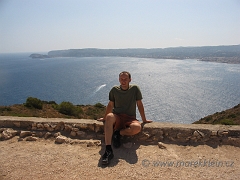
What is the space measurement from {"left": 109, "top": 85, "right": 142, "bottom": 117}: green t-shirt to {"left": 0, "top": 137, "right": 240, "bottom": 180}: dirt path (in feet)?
2.41

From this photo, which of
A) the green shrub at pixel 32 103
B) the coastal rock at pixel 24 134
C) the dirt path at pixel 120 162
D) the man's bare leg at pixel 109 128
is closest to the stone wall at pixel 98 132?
the coastal rock at pixel 24 134

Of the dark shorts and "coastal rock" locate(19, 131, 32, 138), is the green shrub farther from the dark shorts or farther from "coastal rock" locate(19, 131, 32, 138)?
the dark shorts

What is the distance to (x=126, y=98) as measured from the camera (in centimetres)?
381

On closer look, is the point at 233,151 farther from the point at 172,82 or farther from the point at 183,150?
the point at 172,82

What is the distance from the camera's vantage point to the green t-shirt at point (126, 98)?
12.5 feet

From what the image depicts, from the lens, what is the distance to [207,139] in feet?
12.1

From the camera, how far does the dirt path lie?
280 centimetres

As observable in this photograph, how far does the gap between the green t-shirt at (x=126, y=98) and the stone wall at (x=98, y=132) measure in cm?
54

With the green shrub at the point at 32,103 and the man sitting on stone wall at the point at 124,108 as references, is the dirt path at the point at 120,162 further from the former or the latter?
the green shrub at the point at 32,103

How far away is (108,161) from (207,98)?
5666cm

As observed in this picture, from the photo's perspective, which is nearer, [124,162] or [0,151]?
[124,162]

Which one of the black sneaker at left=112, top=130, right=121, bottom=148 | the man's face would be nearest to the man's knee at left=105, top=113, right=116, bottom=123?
the black sneaker at left=112, top=130, right=121, bottom=148

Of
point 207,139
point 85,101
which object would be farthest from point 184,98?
point 207,139

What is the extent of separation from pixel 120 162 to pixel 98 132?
1210mm
